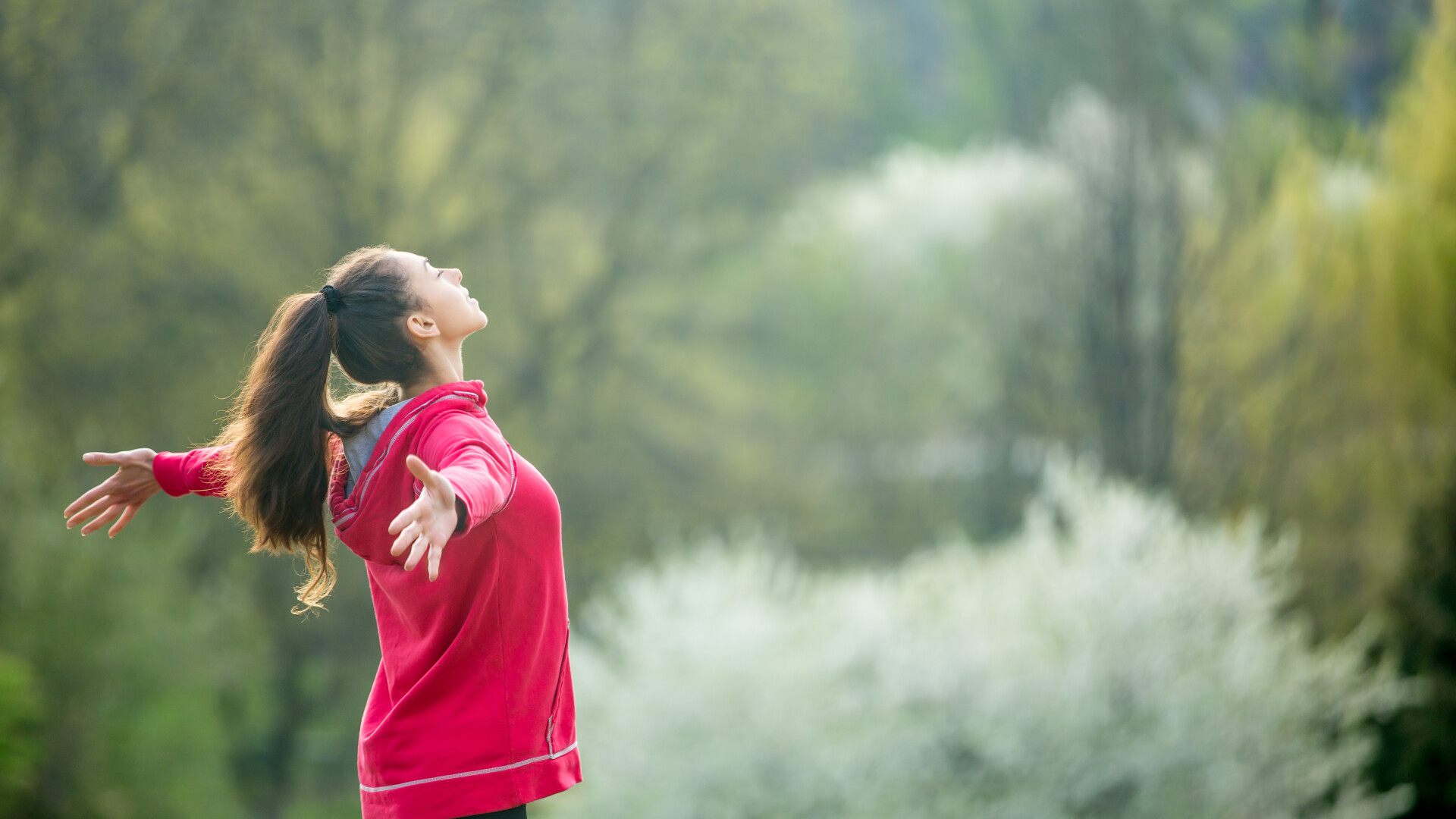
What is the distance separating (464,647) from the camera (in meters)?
1.29

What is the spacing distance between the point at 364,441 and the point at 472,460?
25 centimetres

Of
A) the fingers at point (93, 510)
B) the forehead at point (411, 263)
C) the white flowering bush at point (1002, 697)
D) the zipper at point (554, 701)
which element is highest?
the white flowering bush at point (1002, 697)

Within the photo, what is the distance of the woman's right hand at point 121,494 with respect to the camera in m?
1.50

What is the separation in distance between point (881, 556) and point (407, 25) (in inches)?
233

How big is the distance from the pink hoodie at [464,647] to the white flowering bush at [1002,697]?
14.0 feet

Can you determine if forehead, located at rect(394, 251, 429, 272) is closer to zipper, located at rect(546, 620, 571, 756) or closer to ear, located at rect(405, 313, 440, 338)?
ear, located at rect(405, 313, 440, 338)

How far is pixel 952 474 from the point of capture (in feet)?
33.2

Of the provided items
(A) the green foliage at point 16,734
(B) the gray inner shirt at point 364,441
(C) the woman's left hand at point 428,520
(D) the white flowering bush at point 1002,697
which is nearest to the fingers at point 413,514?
(C) the woman's left hand at point 428,520

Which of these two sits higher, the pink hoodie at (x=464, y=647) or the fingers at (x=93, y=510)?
the fingers at (x=93, y=510)

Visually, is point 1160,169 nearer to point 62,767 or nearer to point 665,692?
point 665,692

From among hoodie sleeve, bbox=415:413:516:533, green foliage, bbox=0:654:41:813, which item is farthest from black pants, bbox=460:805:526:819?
green foliage, bbox=0:654:41:813

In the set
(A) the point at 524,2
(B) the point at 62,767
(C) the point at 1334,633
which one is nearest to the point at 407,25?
(A) the point at 524,2

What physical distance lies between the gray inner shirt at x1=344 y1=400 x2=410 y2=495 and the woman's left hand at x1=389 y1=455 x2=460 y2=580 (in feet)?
1.07

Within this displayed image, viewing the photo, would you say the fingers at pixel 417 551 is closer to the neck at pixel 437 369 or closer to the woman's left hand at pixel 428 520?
the woman's left hand at pixel 428 520
